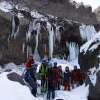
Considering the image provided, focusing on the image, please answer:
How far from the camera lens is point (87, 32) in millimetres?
36281

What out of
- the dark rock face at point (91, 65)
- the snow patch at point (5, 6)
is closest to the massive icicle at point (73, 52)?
the snow patch at point (5, 6)

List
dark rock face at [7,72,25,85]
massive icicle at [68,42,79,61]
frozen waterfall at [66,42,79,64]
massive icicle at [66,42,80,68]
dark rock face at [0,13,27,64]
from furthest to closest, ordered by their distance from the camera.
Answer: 1. massive icicle at [68,42,79,61]
2. frozen waterfall at [66,42,79,64]
3. massive icicle at [66,42,80,68]
4. dark rock face at [0,13,27,64]
5. dark rock face at [7,72,25,85]

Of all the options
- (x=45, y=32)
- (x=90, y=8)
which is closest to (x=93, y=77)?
(x=45, y=32)

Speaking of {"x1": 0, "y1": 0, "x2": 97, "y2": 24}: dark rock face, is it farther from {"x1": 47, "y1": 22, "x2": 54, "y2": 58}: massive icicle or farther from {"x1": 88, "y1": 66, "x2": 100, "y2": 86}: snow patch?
{"x1": 88, "y1": 66, "x2": 100, "y2": 86}: snow patch

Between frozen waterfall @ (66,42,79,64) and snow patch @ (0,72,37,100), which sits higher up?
snow patch @ (0,72,37,100)

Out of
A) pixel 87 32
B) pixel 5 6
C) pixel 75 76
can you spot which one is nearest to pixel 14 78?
pixel 75 76

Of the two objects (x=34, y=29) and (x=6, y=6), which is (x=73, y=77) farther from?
(x=6, y=6)

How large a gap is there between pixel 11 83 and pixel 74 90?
29.7 feet

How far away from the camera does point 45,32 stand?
31562 mm

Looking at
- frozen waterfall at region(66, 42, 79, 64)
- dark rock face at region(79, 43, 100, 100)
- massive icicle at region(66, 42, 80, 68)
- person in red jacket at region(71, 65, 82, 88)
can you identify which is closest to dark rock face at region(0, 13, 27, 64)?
massive icicle at region(66, 42, 80, 68)

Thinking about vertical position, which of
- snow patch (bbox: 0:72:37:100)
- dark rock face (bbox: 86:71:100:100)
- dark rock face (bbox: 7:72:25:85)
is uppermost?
dark rock face (bbox: 7:72:25:85)

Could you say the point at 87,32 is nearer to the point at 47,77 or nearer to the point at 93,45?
the point at 93,45

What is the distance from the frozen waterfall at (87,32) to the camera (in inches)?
1403

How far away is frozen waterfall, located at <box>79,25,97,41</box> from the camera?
35.6 metres
